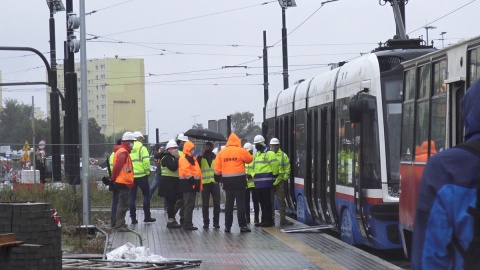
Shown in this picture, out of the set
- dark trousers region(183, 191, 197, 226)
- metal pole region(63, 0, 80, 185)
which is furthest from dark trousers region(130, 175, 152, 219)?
metal pole region(63, 0, 80, 185)

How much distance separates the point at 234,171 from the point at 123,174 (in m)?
2.04

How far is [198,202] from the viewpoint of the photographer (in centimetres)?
2869

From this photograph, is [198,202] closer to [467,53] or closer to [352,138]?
[352,138]

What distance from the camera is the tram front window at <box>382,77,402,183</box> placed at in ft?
47.6

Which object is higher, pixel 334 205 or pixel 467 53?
pixel 467 53

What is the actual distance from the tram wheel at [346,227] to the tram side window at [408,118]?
10.5 feet

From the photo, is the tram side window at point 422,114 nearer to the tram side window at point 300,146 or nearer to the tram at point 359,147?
the tram at point 359,147

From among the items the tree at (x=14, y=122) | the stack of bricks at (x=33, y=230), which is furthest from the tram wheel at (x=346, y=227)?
the tree at (x=14, y=122)

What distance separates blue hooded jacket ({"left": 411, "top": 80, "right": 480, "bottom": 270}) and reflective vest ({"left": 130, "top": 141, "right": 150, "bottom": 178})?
16823mm

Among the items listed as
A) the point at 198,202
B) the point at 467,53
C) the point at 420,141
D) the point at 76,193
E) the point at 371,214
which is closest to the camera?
the point at 467,53

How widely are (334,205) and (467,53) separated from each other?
7.51m

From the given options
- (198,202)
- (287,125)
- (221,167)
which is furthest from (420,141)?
(198,202)

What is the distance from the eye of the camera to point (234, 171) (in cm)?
1848

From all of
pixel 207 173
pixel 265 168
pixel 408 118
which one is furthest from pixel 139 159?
pixel 408 118
